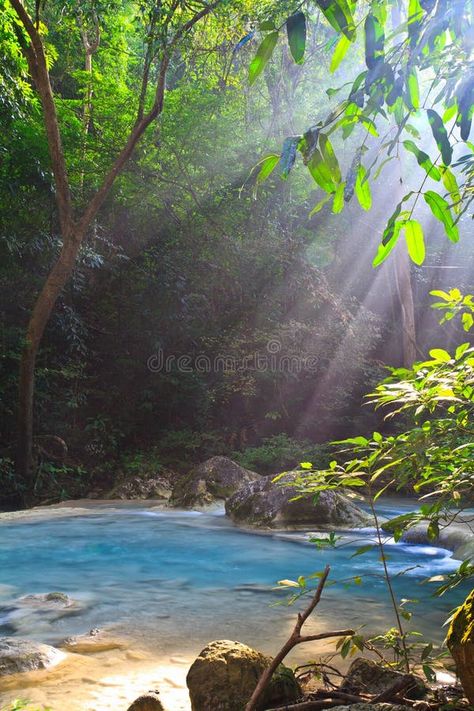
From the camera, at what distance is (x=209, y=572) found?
557 cm

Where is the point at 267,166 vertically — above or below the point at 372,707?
above

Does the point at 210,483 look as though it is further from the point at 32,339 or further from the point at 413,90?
the point at 413,90

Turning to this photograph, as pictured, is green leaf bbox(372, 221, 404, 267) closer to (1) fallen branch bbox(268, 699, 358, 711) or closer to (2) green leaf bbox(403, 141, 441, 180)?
(2) green leaf bbox(403, 141, 441, 180)

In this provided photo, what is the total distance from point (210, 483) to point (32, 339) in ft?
12.1

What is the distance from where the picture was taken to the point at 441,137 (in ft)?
3.85

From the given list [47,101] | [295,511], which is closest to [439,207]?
[295,511]

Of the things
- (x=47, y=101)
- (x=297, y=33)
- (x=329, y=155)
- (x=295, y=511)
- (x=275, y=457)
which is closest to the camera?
(x=297, y=33)

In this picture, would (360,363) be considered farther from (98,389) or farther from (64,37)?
(64,37)

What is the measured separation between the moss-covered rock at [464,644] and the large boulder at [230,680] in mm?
604

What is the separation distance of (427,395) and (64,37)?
16.2 metres

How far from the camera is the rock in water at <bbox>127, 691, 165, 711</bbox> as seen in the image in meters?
2.19

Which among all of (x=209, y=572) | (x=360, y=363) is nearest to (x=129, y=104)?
(x=360, y=363)

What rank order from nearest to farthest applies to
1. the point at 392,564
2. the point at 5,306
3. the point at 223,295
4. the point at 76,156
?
the point at 392,564, the point at 5,306, the point at 76,156, the point at 223,295

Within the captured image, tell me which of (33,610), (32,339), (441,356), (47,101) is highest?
(47,101)
